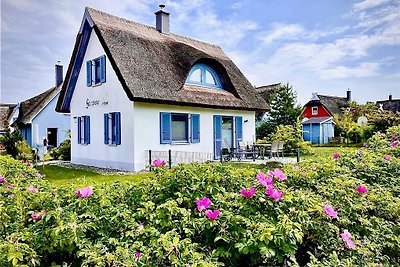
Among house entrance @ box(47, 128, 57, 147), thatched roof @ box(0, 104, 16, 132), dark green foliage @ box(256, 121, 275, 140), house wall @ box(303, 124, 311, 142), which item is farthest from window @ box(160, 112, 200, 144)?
thatched roof @ box(0, 104, 16, 132)

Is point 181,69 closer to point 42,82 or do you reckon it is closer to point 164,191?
point 164,191

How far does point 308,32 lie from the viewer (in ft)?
58.2

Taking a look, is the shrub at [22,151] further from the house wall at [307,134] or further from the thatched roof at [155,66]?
the house wall at [307,134]

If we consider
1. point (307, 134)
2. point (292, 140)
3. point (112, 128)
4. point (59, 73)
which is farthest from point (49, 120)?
point (307, 134)

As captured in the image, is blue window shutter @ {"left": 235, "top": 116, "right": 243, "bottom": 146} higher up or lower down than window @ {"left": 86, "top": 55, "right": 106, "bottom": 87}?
lower down

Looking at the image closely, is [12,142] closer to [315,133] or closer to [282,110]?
[282,110]

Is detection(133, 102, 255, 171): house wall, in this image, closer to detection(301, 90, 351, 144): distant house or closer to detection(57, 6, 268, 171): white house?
detection(57, 6, 268, 171): white house

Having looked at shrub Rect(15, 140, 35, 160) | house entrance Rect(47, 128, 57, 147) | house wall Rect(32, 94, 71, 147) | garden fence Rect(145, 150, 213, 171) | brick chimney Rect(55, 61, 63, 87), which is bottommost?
garden fence Rect(145, 150, 213, 171)

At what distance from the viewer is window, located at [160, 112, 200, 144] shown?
14.1m

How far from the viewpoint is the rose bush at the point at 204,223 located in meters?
1.89

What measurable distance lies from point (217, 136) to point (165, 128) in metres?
3.52

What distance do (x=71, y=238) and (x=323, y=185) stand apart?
2257mm

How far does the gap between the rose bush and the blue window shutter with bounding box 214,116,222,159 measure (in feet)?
43.3

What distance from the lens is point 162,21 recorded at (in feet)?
57.7
